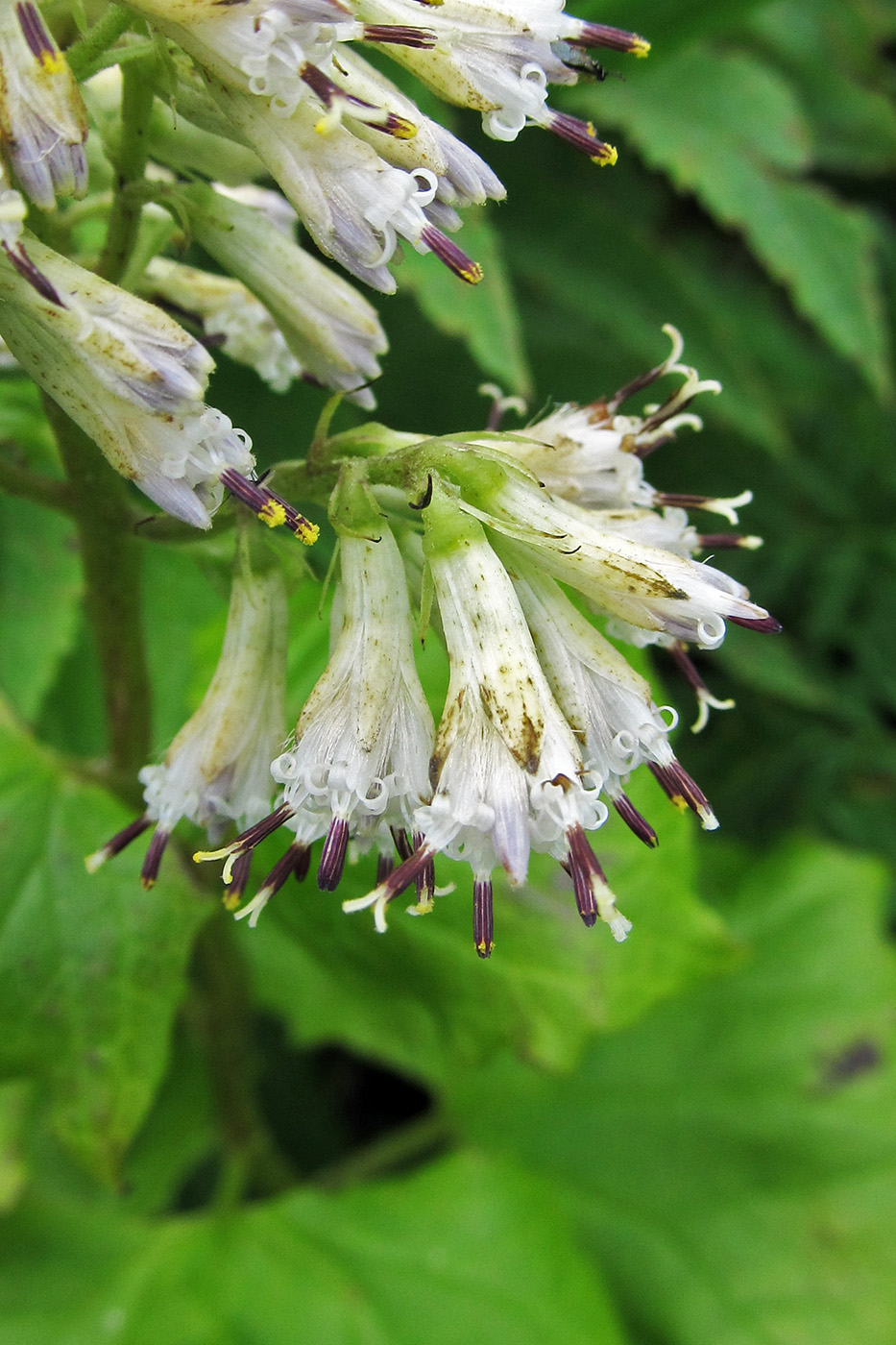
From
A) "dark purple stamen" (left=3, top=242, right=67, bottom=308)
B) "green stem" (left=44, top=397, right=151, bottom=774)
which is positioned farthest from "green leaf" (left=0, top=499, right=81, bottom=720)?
"dark purple stamen" (left=3, top=242, right=67, bottom=308)

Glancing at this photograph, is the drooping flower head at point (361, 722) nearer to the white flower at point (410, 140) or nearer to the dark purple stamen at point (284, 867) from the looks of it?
the dark purple stamen at point (284, 867)

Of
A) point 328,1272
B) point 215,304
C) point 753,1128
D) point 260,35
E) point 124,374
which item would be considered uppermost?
point 260,35

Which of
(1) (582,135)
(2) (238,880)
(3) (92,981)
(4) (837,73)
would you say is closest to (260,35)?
(1) (582,135)

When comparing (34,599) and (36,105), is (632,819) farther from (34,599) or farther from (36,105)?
(34,599)

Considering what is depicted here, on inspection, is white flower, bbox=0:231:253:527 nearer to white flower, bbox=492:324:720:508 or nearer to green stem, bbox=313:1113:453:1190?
white flower, bbox=492:324:720:508

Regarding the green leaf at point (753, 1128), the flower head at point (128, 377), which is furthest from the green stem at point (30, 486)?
the green leaf at point (753, 1128)

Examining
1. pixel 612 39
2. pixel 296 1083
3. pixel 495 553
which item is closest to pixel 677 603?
pixel 495 553
